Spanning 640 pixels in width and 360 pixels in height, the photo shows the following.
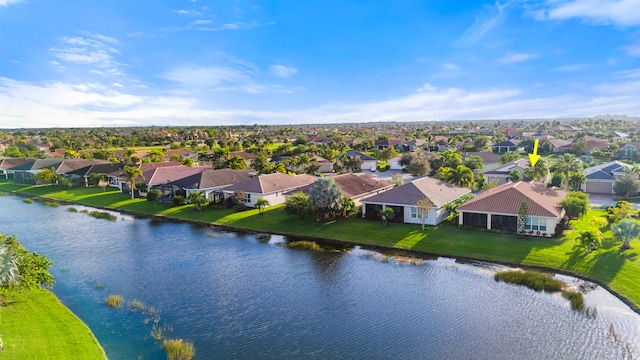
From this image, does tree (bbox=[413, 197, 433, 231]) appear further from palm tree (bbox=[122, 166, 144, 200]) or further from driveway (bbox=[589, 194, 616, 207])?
palm tree (bbox=[122, 166, 144, 200])

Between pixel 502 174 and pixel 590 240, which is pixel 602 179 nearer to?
pixel 502 174

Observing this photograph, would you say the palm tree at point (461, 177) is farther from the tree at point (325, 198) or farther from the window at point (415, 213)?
the tree at point (325, 198)

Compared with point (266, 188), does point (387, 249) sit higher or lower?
lower

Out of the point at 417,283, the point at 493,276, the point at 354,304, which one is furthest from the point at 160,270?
the point at 493,276

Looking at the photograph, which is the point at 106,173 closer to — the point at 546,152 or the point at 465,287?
the point at 465,287

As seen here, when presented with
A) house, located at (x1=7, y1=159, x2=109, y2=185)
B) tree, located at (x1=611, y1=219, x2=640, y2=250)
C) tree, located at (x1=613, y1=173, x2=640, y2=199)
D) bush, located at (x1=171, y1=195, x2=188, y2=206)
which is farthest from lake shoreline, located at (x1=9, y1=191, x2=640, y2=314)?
house, located at (x1=7, y1=159, x2=109, y2=185)

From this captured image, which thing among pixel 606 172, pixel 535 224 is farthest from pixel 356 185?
pixel 606 172
